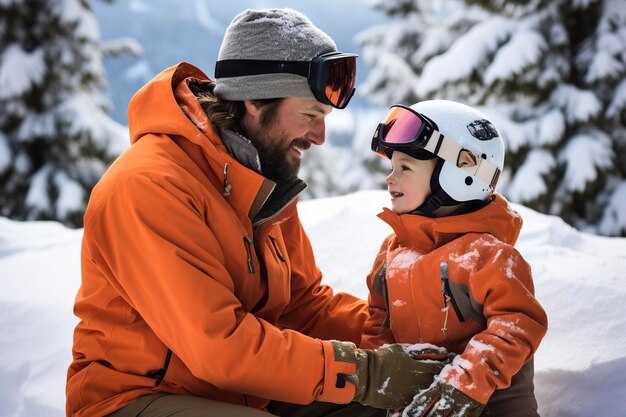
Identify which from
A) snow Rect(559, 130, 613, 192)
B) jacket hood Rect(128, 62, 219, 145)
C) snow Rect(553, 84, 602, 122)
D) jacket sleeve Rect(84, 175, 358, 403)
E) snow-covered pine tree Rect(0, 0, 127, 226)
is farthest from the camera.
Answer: snow-covered pine tree Rect(0, 0, 127, 226)

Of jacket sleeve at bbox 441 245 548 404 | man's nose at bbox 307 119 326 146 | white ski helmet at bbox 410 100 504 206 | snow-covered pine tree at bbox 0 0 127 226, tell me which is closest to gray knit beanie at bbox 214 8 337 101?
man's nose at bbox 307 119 326 146

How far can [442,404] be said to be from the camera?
199 cm

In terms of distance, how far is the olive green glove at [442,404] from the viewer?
1.98 m

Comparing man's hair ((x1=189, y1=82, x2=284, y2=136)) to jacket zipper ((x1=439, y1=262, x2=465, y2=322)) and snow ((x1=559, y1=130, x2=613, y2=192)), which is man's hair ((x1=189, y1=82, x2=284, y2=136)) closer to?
Answer: jacket zipper ((x1=439, y1=262, x2=465, y2=322))

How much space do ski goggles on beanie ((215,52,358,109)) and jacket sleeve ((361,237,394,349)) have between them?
0.71 metres

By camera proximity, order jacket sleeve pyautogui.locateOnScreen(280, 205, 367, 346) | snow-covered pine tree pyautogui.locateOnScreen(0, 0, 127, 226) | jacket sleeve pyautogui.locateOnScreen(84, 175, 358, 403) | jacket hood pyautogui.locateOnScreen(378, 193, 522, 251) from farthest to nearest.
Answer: snow-covered pine tree pyautogui.locateOnScreen(0, 0, 127, 226) → jacket sleeve pyautogui.locateOnScreen(280, 205, 367, 346) → jacket hood pyautogui.locateOnScreen(378, 193, 522, 251) → jacket sleeve pyautogui.locateOnScreen(84, 175, 358, 403)

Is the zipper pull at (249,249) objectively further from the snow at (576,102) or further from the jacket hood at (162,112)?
the snow at (576,102)

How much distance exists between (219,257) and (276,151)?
0.61m

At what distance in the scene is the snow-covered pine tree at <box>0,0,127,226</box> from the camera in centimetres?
1057

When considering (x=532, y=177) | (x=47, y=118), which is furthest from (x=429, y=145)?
(x=47, y=118)

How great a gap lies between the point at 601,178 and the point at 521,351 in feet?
27.4

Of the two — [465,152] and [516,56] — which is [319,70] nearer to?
[465,152]

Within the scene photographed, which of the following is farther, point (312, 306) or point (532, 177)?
point (532, 177)

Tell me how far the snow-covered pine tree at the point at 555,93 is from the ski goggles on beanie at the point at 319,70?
739 centimetres
